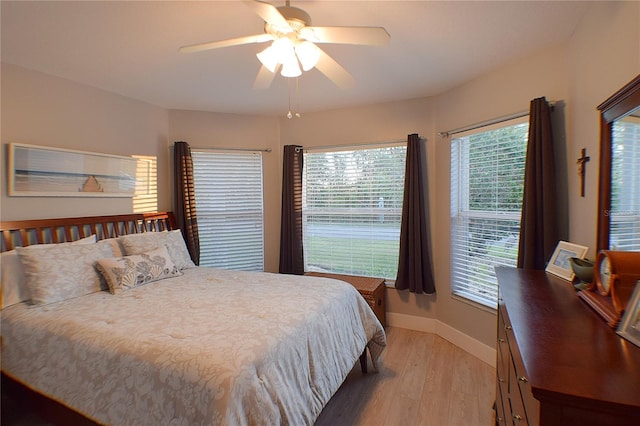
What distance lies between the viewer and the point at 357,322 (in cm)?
230

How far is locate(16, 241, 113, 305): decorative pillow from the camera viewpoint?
206cm

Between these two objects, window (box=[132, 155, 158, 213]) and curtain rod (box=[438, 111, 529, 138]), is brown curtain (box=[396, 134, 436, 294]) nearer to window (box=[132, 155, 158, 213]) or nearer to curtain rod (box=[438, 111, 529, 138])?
curtain rod (box=[438, 111, 529, 138])

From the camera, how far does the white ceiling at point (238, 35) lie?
5.80 feet

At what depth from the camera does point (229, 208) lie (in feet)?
12.8

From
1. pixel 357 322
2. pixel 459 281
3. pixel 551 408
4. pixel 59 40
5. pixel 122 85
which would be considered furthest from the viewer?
pixel 459 281

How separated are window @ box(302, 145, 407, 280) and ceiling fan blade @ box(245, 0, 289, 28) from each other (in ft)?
7.22

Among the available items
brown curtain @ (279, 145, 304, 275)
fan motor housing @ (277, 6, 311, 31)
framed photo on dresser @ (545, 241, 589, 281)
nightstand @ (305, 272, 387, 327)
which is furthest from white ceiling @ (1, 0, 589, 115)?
nightstand @ (305, 272, 387, 327)

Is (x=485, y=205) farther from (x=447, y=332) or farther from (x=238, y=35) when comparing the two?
(x=238, y=35)

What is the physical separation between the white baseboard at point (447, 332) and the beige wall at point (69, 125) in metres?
2.96

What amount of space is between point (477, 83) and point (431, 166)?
33.8 inches

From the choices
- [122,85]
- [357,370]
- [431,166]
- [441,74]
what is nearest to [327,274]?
[357,370]

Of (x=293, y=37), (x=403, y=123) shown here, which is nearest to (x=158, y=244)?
(x=293, y=37)

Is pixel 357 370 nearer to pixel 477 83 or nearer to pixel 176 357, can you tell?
pixel 176 357

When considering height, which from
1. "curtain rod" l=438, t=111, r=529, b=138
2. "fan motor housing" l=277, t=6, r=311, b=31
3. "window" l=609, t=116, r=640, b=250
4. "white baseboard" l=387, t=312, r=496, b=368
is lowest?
"white baseboard" l=387, t=312, r=496, b=368
